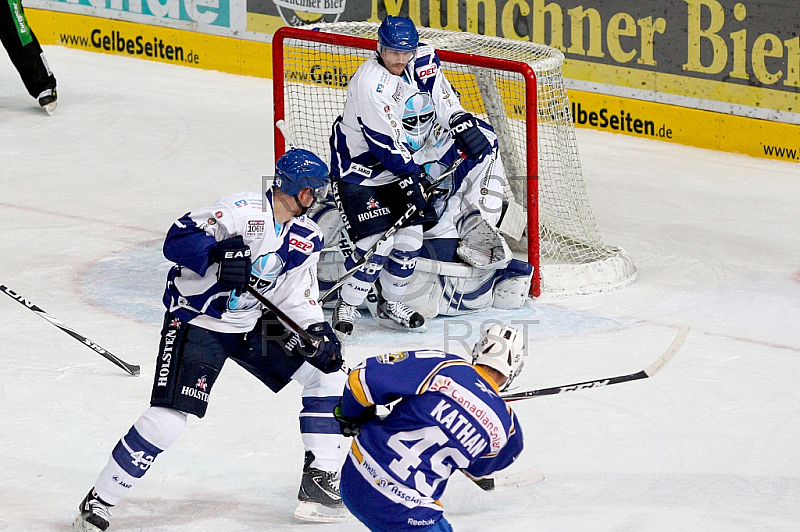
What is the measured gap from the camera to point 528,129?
5766 millimetres

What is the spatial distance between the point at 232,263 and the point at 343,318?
189 centimetres

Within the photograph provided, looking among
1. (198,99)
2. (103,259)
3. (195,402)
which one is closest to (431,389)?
(195,402)

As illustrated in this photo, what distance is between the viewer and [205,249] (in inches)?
141

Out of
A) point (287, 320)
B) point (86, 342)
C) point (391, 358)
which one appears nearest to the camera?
point (391, 358)

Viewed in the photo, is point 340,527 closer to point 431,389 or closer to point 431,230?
point 431,389

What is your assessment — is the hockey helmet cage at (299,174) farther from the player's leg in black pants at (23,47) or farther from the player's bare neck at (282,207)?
the player's leg in black pants at (23,47)

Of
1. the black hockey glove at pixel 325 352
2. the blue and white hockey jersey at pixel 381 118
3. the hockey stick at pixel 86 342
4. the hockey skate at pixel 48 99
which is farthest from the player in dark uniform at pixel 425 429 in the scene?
the hockey skate at pixel 48 99

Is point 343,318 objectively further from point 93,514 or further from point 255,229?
point 93,514

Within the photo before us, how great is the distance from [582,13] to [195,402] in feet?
18.3

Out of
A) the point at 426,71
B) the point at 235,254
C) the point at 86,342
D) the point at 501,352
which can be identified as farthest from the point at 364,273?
the point at 501,352

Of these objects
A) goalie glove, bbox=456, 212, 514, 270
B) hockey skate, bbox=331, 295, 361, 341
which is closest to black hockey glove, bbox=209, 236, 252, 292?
hockey skate, bbox=331, 295, 361, 341

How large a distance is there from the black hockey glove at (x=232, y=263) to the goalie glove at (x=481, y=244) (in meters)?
2.19

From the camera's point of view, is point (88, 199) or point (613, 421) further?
point (88, 199)

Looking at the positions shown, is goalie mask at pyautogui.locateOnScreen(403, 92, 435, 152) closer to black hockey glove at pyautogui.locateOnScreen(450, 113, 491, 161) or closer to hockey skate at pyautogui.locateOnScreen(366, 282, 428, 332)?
black hockey glove at pyautogui.locateOnScreen(450, 113, 491, 161)
